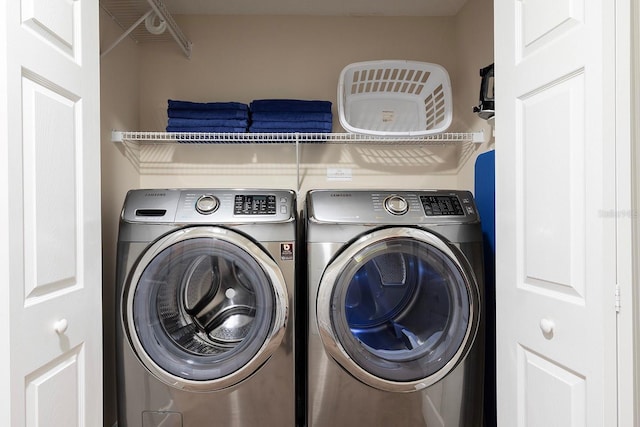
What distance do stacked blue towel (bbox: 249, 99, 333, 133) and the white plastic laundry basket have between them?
20 centimetres

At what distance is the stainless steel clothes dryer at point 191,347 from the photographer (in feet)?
5.80

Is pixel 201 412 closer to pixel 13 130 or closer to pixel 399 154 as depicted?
pixel 13 130

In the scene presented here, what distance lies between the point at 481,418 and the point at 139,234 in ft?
5.00

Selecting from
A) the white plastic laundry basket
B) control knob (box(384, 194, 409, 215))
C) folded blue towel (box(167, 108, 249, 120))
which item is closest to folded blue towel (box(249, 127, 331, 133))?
folded blue towel (box(167, 108, 249, 120))

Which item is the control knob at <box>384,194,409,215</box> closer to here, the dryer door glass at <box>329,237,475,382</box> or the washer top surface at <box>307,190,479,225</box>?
the washer top surface at <box>307,190,479,225</box>

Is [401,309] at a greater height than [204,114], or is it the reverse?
[204,114]

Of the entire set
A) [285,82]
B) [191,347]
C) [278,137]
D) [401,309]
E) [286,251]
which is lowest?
[191,347]

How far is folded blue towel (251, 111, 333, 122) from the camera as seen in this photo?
2.22 metres

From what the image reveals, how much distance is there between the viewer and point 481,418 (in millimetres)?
1850

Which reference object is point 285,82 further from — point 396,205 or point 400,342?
point 400,342

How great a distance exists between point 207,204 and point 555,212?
1257 mm

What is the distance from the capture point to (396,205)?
188 centimetres

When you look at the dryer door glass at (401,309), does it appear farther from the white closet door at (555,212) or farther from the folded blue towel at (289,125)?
the folded blue towel at (289,125)

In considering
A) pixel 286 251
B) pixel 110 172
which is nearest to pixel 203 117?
pixel 110 172
